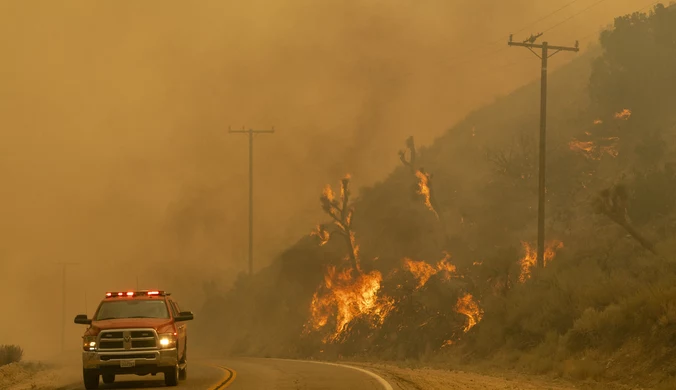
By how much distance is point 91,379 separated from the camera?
22.2m

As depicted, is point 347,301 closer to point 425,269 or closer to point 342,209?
point 425,269

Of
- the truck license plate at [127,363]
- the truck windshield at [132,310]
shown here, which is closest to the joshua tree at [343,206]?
the truck windshield at [132,310]

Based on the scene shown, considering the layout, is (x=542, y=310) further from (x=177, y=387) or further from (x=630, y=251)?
(x=177, y=387)

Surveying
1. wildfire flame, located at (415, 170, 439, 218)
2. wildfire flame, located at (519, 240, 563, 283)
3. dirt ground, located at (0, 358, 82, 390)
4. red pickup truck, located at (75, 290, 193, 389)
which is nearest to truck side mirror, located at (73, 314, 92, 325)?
red pickup truck, located at (75, 290, 193, 389)

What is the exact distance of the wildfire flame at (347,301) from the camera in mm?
51234

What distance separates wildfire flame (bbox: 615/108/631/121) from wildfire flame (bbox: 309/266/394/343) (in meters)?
19.1

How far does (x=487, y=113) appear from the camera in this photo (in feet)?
302

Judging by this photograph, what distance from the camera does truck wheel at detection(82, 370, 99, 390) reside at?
2198 cm

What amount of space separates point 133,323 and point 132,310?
4.38 feet

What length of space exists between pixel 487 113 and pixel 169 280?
36.6 meters

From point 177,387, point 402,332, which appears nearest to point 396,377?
point 177,387

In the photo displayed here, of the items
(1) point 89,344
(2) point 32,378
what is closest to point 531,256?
(2) point 32,378

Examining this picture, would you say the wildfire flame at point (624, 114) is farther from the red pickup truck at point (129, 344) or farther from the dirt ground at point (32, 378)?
the red pickup truck at point (129, 344)

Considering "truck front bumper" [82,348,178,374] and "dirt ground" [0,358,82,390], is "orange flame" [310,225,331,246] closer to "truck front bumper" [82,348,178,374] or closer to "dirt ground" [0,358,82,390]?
"dirt ground" [0,358,82,390]
